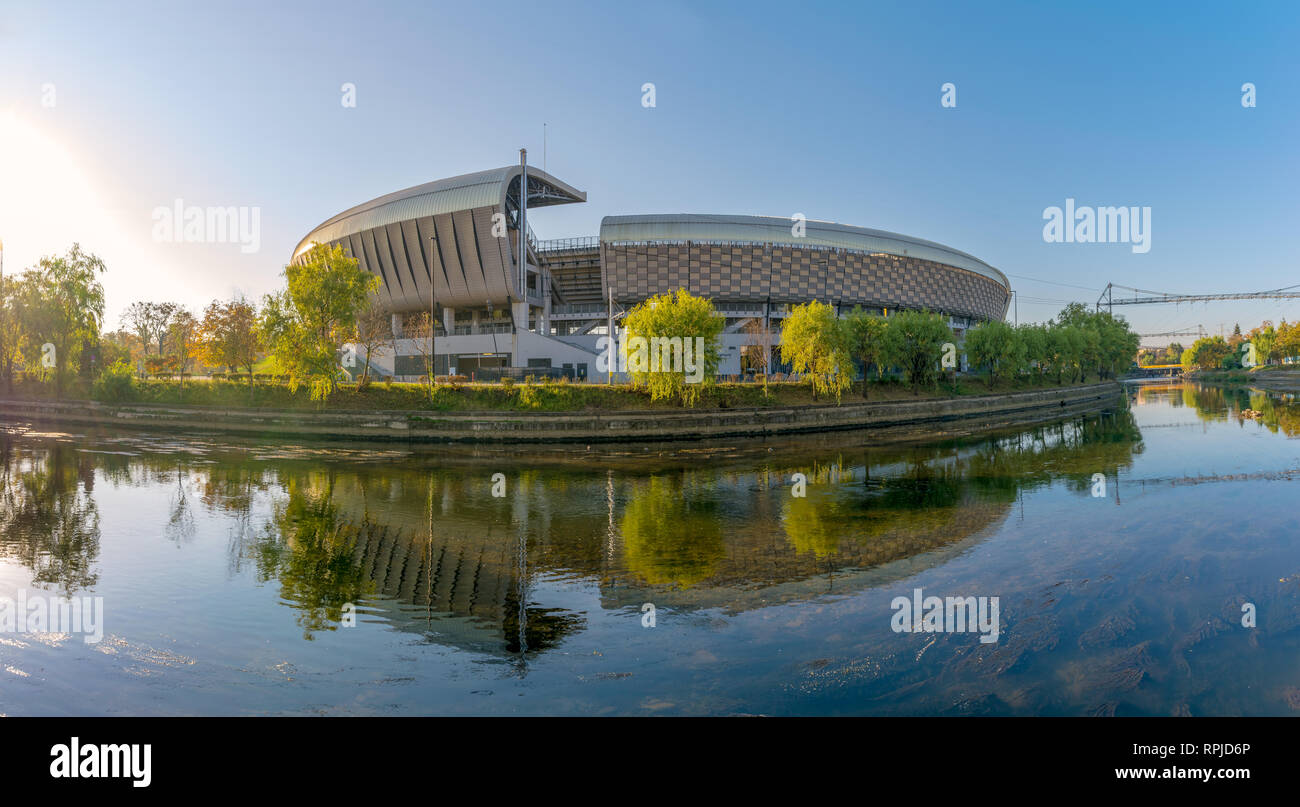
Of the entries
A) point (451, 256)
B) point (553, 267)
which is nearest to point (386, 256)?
point (451, 256)

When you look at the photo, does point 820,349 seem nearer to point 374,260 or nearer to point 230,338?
point 230,338

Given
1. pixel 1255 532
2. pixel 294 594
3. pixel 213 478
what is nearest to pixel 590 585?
pixel 294 594

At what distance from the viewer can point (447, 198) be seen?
263ft

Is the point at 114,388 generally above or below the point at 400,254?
below

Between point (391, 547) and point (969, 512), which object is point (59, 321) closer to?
point (391, 547)

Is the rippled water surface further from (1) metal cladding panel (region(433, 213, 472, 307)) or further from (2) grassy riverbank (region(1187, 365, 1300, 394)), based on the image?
(2) grassy riverbank (region(1187, 365, 1300, 394))

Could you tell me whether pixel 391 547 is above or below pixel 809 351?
below

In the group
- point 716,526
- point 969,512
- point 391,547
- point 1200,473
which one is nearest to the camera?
point 391,547

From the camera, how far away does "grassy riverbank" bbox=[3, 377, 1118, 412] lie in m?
46.2

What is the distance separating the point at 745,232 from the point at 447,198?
37656 millimetres
